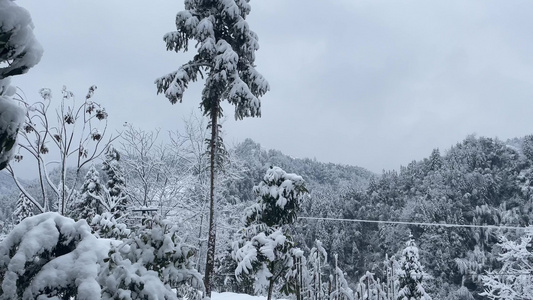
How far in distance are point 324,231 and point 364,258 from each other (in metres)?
6.32

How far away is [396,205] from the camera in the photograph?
60875 millimetres

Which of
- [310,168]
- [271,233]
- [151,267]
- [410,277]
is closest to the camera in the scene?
[151,267]

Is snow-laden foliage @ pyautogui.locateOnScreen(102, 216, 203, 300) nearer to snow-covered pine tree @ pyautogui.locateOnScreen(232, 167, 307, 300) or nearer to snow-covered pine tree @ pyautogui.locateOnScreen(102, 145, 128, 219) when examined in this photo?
snow-covered pine tree @ pyautogui.locateOnScreen(232, 167, 307, 300)

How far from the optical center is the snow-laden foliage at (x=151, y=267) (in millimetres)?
3090

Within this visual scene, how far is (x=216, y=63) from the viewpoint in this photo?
10.2 m

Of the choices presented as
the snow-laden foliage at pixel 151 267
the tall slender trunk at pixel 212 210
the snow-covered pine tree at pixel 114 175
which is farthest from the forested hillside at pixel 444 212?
the snow-laden foliage at pixel 151 267

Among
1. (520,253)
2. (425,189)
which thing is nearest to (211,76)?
→ (520,253)

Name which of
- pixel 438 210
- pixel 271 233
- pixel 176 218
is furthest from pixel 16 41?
pixel 438 210

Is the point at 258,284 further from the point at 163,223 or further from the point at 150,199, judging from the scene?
the point at 150,199

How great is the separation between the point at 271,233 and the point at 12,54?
244 inches

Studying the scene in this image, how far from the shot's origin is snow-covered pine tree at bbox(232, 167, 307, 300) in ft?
23.9

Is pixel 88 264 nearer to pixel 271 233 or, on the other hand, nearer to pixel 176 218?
pixel 271 233

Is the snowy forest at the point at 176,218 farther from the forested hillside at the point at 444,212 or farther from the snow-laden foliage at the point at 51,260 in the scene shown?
the forested hillside at the point at 444,212

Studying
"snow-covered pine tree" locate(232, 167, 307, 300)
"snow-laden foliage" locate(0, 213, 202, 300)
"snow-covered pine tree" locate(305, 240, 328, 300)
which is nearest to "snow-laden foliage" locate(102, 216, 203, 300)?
"snow-laden foliage" locate(0, 213, 202, 300)
